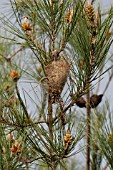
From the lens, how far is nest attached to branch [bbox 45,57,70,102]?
2.97 feet

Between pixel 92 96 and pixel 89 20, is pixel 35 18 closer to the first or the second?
pixel 89 20

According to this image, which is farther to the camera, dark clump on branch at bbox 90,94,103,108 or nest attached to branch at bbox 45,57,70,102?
dark clump on branch at bbox 90,94,103,108

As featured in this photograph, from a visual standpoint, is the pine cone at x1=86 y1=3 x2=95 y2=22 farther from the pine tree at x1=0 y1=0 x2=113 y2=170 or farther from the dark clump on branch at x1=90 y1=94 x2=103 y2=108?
the dark clump on branch at x1=90 y1=94 x2=103 y2=108

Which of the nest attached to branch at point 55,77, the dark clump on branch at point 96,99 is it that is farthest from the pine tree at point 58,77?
the dark clump on branch at point 96,99

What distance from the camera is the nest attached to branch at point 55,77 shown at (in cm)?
91

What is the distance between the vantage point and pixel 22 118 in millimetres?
946

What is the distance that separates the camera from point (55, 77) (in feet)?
3.02

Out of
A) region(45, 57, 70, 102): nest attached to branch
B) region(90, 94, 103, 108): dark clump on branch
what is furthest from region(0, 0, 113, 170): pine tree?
region(90, 94, 103, 108): dark clump on branch

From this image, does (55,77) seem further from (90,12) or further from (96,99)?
(96,99)

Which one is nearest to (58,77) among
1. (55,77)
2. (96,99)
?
(55,77)

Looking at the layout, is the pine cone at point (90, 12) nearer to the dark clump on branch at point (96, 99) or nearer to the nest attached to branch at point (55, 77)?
the nest attached to branch at point (55, 77)

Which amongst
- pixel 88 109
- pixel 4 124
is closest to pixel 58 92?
pixel 4 124

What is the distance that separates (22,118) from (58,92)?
0.30 ft

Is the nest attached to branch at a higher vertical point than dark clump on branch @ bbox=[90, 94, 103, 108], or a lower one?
lower
